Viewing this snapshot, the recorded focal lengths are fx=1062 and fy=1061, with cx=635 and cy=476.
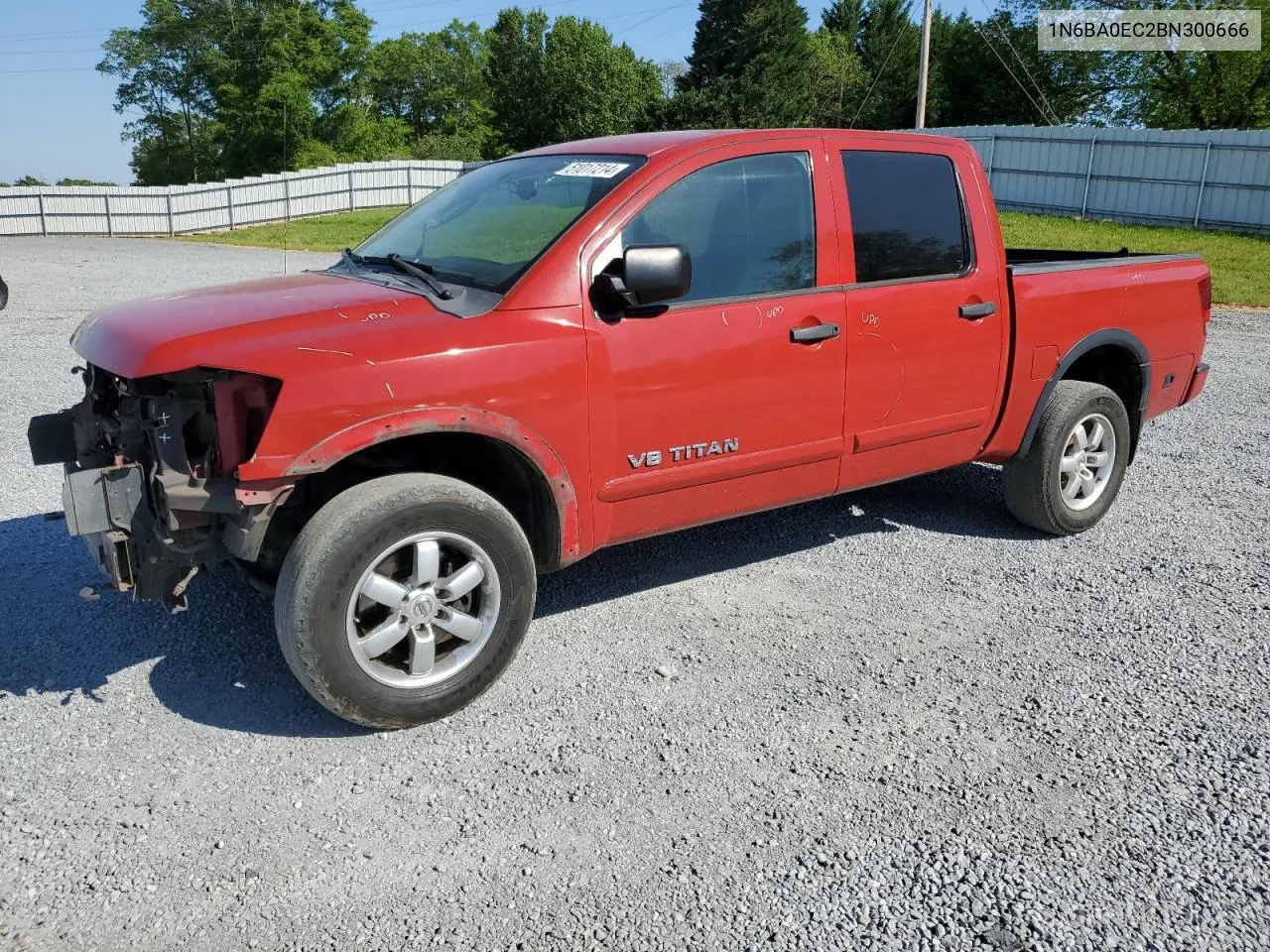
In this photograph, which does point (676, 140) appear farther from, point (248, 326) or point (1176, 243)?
point (1176, 243)

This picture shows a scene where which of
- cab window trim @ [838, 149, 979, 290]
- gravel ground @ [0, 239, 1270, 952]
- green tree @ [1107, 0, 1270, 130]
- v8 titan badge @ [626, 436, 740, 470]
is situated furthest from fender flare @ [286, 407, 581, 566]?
green tree @ [1107, 0, 1270, 130]

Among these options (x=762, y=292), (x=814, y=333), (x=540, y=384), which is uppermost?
(x=762, y=292)

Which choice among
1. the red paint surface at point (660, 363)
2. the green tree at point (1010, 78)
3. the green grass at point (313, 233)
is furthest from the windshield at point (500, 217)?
the green tree at point (1010, 78)

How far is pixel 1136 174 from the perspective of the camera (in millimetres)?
23203

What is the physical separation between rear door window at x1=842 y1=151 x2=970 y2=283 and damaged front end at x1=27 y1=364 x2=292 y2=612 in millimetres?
2505

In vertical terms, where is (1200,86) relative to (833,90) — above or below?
below

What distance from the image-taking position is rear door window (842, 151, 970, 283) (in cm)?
443

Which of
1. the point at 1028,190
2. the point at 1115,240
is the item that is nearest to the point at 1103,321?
the point at 1115,240

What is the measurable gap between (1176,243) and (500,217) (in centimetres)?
1944

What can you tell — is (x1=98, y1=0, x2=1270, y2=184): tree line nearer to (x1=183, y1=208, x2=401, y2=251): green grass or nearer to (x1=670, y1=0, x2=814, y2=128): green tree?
(x1=670, y1=0, x2=814, y2=128): green tree

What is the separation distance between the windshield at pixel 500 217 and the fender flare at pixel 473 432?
522 millimetres

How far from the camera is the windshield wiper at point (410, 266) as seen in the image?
12.3 feet

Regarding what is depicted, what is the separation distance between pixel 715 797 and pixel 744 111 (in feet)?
170

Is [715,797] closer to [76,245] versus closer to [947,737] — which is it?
[947,737]
